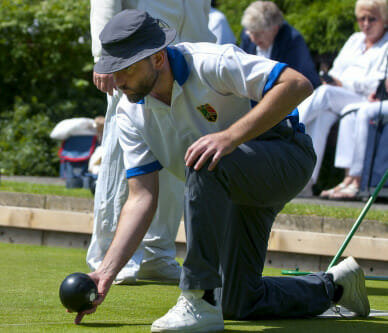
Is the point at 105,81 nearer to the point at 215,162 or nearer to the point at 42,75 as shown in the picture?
the point at 215,162

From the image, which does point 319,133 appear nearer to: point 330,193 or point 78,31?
point 330,193

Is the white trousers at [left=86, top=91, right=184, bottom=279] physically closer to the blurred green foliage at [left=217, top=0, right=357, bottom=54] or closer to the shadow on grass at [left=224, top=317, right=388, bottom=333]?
the shadow on grass at [left=224, top=317, right=388, bottom=333]

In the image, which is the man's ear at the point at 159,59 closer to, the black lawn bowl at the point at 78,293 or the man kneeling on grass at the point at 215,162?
the man kneeling on grass at the point at 215,162

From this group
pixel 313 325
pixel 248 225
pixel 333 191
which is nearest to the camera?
pixel 313 325

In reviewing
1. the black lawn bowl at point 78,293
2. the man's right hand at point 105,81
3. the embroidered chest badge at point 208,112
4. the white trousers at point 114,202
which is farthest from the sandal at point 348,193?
the black lawn bowl at point 78,293

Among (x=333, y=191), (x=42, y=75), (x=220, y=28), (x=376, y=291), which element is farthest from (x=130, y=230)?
(x=42, y=75)

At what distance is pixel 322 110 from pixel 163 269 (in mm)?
2988

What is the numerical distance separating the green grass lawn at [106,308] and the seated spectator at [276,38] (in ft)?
7.98

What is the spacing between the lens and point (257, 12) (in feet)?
23.2

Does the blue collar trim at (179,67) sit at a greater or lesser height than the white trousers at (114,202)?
greater

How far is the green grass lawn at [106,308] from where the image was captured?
3277mm

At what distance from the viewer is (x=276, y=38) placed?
7.20 meters

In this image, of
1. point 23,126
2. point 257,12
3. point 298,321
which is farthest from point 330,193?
point 23,126

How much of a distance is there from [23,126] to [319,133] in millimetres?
4570
